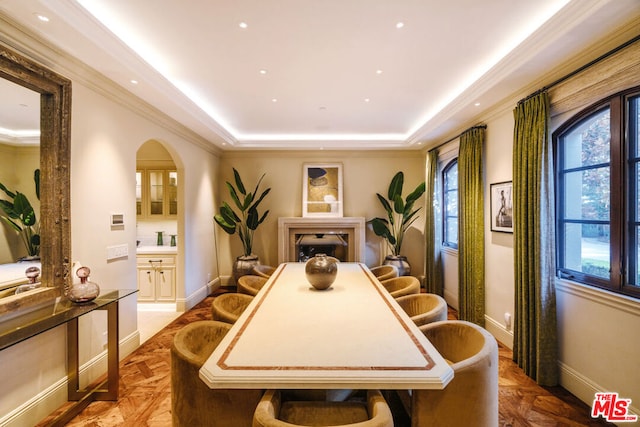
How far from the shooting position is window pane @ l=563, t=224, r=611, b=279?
2.21 metres

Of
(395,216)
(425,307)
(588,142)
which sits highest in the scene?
(588,142)

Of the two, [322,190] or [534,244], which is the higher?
[322,190]

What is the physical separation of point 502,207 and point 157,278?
4654 millimetres

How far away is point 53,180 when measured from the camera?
6.98 feet

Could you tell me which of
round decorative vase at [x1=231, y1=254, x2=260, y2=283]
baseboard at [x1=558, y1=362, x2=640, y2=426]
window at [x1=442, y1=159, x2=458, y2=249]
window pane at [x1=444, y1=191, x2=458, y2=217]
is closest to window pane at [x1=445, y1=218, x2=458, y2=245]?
window at [x1=442, y1=159, x2=458, y2=249]

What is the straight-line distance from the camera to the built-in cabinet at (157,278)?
14.1 ft

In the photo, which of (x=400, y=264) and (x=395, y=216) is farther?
(x=395, y=216)

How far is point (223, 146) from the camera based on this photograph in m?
5.25

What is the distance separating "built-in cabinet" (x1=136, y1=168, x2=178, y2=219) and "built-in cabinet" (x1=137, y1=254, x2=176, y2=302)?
100cm

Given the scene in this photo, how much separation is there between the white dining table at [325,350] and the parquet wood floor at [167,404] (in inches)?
25.4

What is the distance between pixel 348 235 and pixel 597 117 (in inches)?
153

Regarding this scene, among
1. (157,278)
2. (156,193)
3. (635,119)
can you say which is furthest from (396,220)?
(156,193)

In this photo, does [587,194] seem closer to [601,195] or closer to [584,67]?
[601,195]

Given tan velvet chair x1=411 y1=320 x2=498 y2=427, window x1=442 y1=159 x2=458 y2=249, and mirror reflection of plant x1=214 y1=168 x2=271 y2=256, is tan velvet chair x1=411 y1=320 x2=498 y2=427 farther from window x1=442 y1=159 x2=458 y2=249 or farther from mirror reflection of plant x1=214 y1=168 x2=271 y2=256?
mirror reflection of plant x1=214 y1=168 x2=271 y2=256
